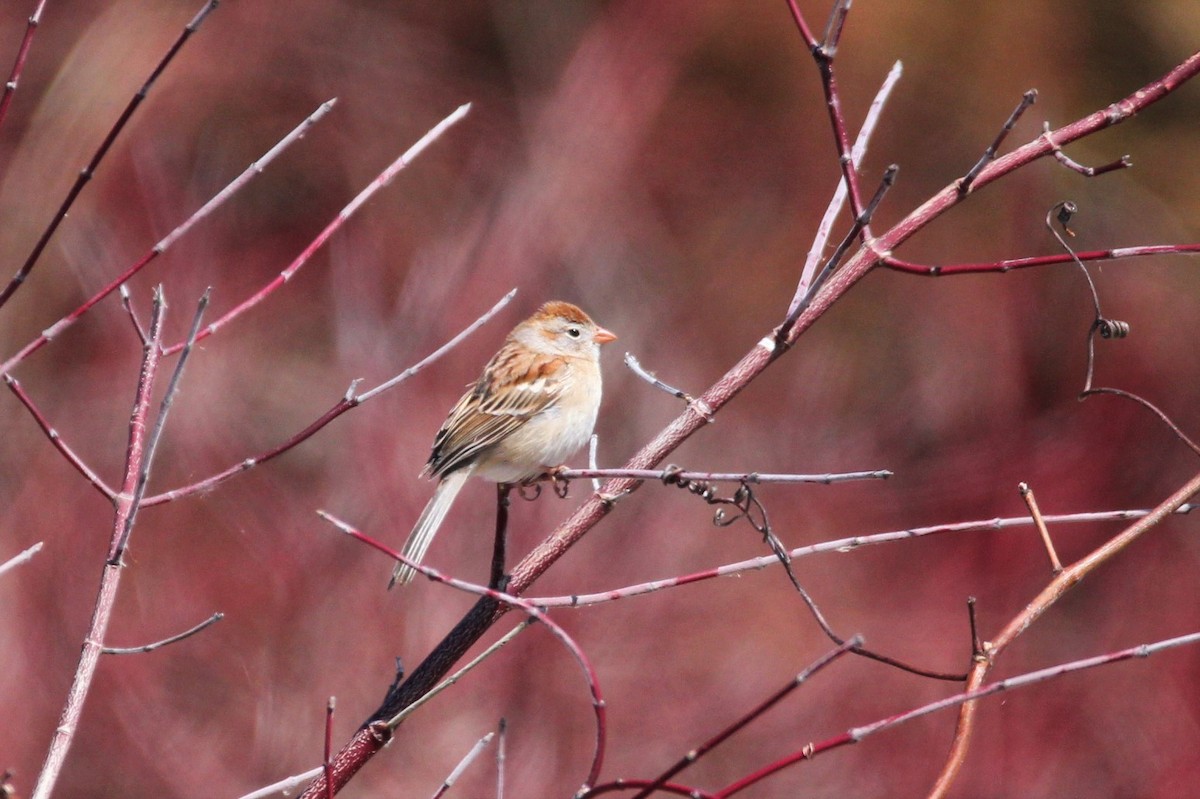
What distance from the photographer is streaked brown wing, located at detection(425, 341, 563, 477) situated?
3.67 m

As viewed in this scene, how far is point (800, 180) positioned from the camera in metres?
9.69

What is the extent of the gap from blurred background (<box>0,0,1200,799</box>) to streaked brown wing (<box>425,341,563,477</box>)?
216cm

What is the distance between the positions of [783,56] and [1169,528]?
15.2ft

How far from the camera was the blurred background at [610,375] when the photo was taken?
6.68m

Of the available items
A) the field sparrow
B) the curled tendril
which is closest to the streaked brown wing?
the field sparrow

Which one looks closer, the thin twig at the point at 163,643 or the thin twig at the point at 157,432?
the thin twig at the point at 157,432

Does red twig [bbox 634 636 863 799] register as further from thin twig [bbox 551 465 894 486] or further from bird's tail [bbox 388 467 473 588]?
bird's tail [bbox 388 467 473 588]

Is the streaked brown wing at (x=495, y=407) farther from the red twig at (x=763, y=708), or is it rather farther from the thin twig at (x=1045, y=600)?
the red twig at (x=763, y=708)

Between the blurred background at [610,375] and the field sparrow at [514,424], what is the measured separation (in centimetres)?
215

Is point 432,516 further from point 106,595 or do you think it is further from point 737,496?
point 106,595

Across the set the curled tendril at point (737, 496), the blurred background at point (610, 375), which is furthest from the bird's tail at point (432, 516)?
the blurred background at point (610, 375)

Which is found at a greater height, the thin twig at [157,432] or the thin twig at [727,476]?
the thin twig at [157,432]

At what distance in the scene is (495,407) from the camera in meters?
3.78

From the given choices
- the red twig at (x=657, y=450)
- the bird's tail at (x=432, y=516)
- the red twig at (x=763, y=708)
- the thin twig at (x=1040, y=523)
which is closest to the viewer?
the red twig at (x=763, y=708)
